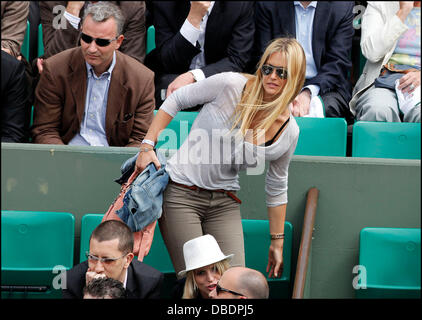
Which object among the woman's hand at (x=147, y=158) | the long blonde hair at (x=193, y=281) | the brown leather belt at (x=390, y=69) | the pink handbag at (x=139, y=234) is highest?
the brown leather belt at (x=390, y=69)

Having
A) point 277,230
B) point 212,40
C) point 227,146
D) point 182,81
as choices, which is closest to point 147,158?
point 227,146

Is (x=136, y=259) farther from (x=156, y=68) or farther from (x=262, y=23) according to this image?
(x=262, y=23)

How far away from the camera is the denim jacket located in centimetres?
212

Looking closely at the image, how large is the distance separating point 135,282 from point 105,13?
3.53 feet

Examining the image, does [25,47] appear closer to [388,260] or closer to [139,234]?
[139,234]

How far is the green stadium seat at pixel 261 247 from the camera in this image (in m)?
2.52

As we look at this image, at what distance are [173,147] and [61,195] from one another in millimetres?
430

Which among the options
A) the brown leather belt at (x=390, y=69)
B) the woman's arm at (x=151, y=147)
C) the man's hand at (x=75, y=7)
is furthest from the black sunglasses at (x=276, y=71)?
the man's hand at (x=75, y=7)

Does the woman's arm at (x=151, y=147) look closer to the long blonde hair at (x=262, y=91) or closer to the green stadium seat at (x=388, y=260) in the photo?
the long blonde hair at (x=262, y=91)

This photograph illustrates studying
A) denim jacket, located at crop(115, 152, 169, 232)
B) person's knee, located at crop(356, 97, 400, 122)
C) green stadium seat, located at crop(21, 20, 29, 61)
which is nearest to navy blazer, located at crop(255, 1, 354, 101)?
person's knee, located at crop(356, 97, 400, 122)

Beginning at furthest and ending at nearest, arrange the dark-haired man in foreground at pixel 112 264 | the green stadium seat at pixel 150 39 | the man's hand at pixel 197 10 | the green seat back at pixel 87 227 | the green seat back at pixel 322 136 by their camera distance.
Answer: the green stadium seat at pixel 150 39, the green seat back at pixel 322 136, the man's hand at pixel 197 10, the green seat back at pixel 87 227, the dark-haired man in foreground at pixel 112 264

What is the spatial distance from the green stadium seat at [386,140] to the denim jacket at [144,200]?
0.89 m
